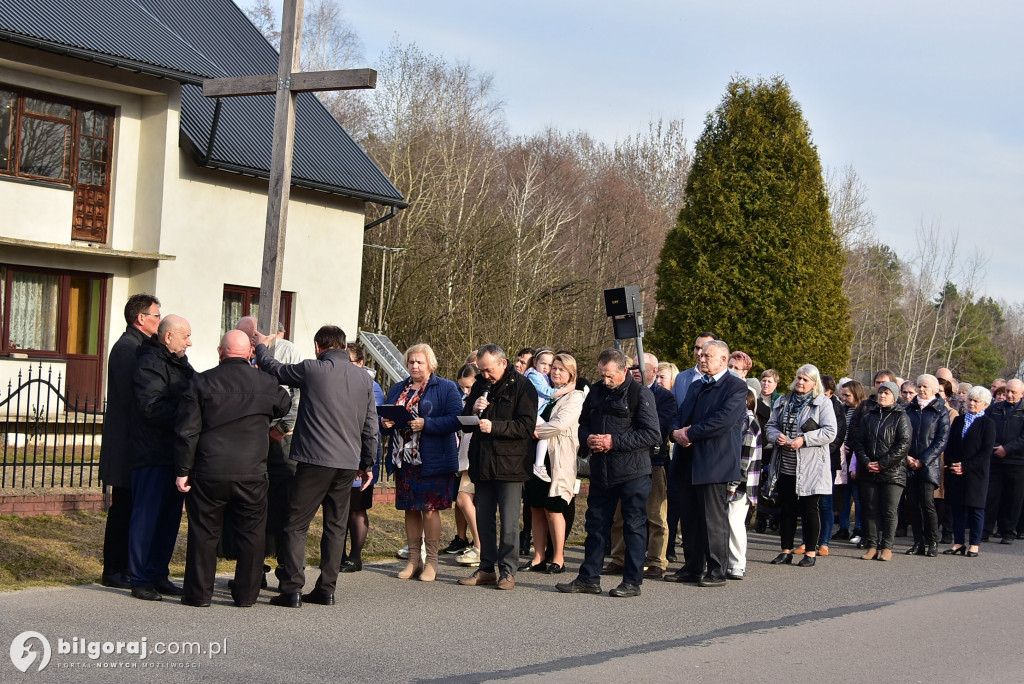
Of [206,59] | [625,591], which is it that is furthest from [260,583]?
[206,59]

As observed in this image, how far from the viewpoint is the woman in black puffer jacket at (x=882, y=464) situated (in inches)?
482

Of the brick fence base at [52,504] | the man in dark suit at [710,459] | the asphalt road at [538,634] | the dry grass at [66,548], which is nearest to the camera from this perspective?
the asphalt road at [538,634]

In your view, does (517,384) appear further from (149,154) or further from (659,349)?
(149,154)

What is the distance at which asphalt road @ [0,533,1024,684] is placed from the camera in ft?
21.3

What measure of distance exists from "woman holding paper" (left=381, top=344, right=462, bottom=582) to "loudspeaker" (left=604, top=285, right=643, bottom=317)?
11.5 feet

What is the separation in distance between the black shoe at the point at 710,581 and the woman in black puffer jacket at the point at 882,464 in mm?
2882

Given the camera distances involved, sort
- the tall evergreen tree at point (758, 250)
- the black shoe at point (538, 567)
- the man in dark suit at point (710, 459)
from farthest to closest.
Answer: the tall evergreen tree at point (758, 250), the black shoe at point (538, 567), the man in dark suit at point (710, 459)

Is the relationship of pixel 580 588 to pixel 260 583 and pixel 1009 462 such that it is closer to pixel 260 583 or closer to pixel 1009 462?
pixel 260 583

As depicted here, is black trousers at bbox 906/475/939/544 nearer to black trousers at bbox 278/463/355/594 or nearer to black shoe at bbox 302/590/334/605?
black trousers at bbox 278/463/355/594

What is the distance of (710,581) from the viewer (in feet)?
33.0

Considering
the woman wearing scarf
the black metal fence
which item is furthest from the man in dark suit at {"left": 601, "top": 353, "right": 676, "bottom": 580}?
the black metal fence

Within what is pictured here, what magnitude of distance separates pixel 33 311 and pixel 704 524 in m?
12.7

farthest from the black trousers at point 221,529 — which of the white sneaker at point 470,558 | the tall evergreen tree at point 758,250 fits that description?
the tall evergreen tree at point 758,250

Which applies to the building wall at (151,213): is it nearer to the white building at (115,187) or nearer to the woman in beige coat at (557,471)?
the white building at (115,187)
